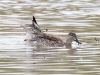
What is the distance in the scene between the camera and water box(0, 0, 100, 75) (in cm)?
1077

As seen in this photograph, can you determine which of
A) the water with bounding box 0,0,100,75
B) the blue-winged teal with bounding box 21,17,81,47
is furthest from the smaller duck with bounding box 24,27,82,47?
the water with bounding box 0,0,100,75

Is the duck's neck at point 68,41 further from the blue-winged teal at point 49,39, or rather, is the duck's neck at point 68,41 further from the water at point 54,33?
the water at point 54,33

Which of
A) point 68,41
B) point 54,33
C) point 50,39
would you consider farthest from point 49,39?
point 54,33

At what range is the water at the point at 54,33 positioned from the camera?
1077 centimetres

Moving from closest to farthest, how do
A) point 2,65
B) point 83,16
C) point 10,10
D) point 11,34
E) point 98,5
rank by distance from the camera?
point 2,65
point 11,34
point 83,16
point 10,10
point 98,5

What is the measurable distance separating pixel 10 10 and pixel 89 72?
1149 centimetres

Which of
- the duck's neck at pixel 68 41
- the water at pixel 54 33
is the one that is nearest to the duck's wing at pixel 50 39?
the duck's neck at pixel 68 41

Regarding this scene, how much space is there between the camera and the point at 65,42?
48.1 ft

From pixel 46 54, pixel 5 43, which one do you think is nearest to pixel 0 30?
pixel 5 43

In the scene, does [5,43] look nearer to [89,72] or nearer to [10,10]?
[89,72]

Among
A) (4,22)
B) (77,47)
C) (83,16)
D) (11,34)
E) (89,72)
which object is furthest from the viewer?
(83,16)

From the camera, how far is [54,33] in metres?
15.9

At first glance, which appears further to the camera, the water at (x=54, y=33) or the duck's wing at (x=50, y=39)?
the duck's wing at (x=50, y=39)

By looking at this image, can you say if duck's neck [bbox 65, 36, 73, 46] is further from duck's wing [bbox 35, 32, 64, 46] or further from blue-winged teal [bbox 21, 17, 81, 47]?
duck's wing [bbox 35, 32, 64, 46]
